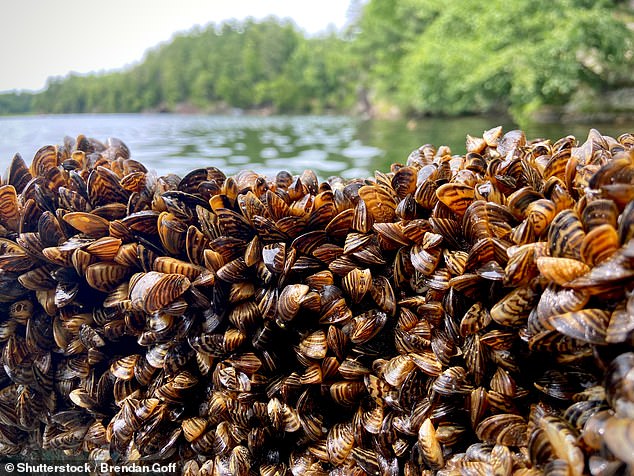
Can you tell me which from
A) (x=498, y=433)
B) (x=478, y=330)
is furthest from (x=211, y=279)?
(x=498, y=433)

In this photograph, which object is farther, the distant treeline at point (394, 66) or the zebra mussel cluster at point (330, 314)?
the distant treeline at point (394, 66)

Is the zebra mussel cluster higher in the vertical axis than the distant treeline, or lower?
lower

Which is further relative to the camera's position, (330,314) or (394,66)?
(394,66)

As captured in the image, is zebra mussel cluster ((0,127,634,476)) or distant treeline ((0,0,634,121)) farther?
distant treeline ((0,0,634,121))

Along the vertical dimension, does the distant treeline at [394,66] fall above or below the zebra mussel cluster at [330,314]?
above

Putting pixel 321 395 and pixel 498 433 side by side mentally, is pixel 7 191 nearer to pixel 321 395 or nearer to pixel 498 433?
pixel 321 395
